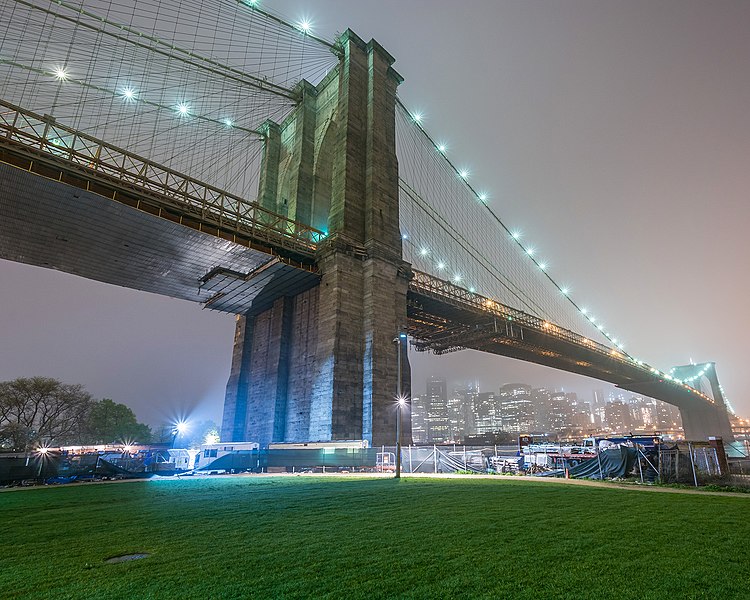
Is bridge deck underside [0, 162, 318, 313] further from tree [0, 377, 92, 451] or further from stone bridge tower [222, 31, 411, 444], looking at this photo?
tree [0, 377, 92, 451]

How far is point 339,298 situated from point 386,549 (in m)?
26.6

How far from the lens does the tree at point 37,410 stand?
55.7 meters

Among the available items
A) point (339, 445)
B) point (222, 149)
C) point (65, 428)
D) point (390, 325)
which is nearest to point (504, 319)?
point (390, 325)

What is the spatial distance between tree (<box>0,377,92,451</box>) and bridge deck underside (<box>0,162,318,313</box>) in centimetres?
3154

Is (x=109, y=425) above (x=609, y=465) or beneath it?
above

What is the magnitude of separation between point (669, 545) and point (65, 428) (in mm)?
78543

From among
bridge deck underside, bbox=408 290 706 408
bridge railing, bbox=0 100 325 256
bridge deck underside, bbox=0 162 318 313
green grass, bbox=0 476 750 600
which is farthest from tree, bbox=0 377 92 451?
green grass, bbox=0 476 750 600

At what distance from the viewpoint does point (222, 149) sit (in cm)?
5556

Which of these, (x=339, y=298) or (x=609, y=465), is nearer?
(x=609, y=465)

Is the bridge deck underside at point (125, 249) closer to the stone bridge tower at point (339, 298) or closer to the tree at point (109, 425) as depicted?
the stone bridge tower at point (339, 298)

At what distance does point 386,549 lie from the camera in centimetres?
624

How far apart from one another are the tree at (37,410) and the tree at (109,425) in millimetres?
3715

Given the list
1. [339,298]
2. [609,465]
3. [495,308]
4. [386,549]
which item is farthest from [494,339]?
[386,549]

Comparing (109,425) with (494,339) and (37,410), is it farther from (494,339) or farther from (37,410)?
(494,339)
